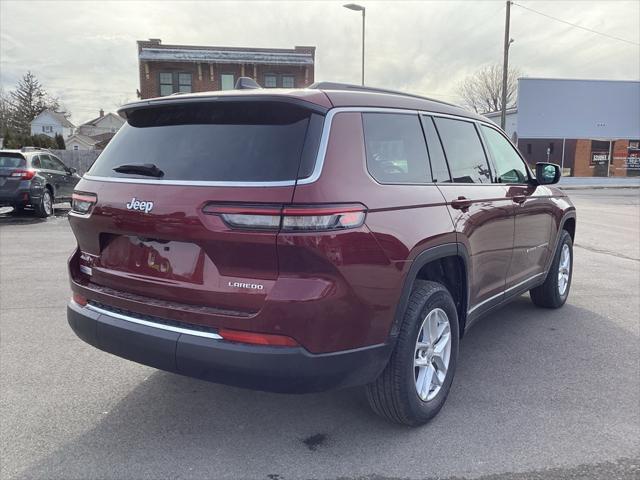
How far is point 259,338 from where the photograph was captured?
2.50 metres

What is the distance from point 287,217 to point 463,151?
188 cm

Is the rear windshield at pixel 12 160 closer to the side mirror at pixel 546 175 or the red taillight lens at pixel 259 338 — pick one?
the side mirror at pixel 546 175

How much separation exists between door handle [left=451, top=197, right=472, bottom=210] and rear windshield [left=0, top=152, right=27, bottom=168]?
12.3m

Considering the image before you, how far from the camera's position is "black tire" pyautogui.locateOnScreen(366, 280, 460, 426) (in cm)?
288

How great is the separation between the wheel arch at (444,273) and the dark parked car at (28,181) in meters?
12.1

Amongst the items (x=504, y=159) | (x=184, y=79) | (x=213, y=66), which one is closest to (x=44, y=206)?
(x=504, y=159)

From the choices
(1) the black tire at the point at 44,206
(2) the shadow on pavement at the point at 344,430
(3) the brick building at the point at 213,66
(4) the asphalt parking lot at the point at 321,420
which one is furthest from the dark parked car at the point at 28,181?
(3) the brick building at the point at 213,66

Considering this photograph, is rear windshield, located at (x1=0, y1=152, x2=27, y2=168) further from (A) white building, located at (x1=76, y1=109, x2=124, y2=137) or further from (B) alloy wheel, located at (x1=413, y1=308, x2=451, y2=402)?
(A) white building, located at (x1=76, y1=109, x2=124, y2=137)

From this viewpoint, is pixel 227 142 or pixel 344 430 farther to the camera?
pixel 344 430

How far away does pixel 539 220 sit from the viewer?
479 cm

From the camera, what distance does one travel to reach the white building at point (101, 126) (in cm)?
8238

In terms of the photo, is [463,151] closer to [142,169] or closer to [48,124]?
[142,169]

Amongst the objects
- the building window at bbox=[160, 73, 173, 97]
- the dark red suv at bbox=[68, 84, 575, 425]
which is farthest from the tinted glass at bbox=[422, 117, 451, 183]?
the building window at bbox=[160, 73, 173, 97]

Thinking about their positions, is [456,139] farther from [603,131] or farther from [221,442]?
[603,131]
